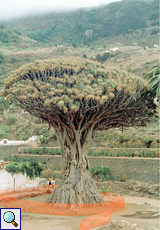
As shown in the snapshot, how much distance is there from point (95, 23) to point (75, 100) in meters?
147

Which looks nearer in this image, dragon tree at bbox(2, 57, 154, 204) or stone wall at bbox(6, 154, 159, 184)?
dragon tree at bbox(2, 57, 154, 204)

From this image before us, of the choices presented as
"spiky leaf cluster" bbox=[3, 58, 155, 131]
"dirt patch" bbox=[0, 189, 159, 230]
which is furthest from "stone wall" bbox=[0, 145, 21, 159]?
"spiky leaf cluster" bbox=[3, 58, 155, 131]

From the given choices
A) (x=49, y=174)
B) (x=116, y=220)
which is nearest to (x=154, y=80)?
(x=116, y=220)

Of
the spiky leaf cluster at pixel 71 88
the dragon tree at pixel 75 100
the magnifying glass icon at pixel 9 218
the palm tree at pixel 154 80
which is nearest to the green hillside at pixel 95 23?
the palm tree at pixel 154 80

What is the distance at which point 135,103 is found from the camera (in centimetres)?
2223

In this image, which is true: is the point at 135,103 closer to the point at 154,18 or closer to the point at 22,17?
the point at 154,18

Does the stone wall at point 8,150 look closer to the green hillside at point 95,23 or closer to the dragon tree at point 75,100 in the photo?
the dragon tree at point 75,100

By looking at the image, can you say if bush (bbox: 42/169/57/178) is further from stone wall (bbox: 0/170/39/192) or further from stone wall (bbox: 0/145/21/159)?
stone wall (bbox: 0/145/21/159)

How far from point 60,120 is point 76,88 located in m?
2.02

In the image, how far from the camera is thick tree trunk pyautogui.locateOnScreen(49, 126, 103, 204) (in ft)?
69.5

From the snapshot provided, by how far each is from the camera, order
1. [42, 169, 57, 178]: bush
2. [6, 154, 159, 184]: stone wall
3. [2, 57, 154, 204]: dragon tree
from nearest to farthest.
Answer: [2, 57, 154, 204]: dragon tree
[6, 154, 159, 184]: stone wall
[42, 169, 57, 178]: bush

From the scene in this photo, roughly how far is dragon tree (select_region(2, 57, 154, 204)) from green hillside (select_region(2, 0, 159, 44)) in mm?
111746

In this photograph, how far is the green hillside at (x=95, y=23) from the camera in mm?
146000

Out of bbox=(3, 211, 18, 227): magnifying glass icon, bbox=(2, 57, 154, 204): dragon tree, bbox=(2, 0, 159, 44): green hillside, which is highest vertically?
bbox=(2, 0, 159, 44): green hillside
